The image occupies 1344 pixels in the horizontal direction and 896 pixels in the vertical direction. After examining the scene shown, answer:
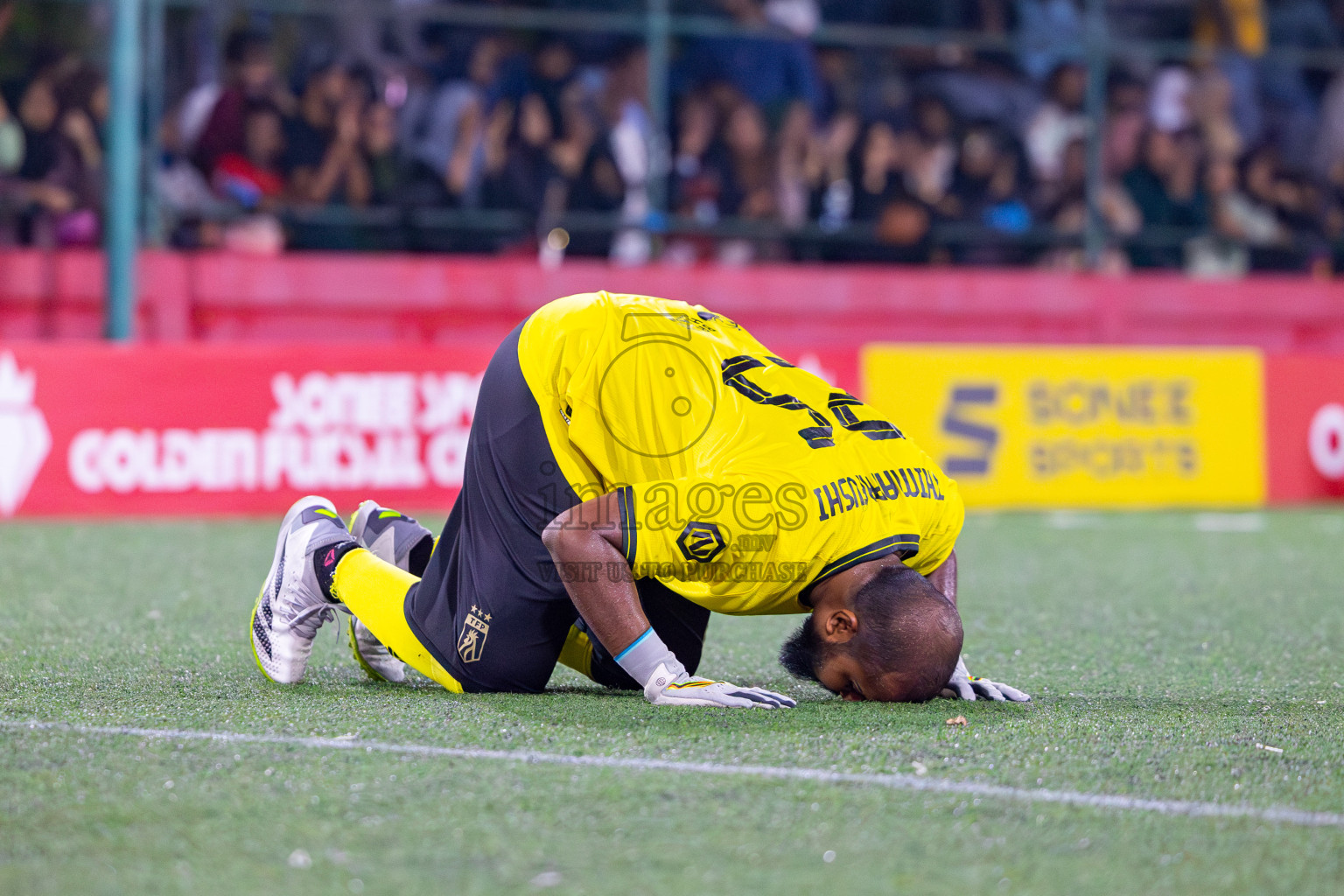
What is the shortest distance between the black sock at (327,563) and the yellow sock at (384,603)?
0.02m

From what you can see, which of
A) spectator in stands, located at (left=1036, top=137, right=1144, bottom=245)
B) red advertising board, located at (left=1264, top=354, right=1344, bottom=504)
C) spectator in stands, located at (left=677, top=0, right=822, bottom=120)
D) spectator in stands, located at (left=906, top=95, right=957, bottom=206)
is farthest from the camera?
spectator in stands, located at (left=1036, top=137, right=1144, bottom=245)

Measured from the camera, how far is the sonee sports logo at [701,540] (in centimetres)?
386

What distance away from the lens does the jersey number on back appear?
4141 millimetres

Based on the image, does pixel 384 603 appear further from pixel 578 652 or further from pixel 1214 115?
pixel 1214 115

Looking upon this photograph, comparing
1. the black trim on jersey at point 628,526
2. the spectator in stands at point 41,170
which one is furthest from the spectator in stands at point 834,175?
the black trim on jersey at point 628,526

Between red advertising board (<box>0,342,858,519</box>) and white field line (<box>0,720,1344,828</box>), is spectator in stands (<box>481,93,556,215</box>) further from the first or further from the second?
white field line (<box>0,720,1344,828</box>)

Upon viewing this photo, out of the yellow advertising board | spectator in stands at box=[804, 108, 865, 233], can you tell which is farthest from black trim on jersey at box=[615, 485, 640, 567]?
spectator in stands at box=[804, 108, 865, 233]

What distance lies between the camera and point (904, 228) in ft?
42.9

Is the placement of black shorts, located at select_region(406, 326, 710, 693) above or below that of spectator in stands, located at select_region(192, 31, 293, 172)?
below

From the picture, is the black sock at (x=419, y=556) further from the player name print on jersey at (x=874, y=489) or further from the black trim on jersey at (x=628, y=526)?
the player name print on jersey at (x=874, y=489)

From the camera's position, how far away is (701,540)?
12.7 ft

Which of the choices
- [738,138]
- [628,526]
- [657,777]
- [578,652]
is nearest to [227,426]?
[738,138]

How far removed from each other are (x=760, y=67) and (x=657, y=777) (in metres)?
10.3

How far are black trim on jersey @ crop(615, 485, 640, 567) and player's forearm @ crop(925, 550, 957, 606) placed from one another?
0.89 metres
